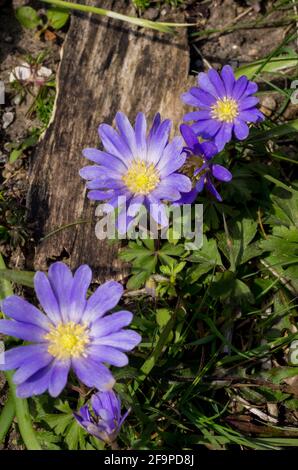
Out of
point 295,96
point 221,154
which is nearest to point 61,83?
point 221,154

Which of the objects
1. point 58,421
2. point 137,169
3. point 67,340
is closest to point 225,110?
Answer: point 137,169

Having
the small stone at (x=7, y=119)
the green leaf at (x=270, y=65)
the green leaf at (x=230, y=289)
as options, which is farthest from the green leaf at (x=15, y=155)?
the green leaf at (x=230, y=289)

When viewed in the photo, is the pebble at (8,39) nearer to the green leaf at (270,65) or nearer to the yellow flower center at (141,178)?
the green leaf at (270,65)

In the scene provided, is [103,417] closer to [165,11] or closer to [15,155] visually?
[15,155]

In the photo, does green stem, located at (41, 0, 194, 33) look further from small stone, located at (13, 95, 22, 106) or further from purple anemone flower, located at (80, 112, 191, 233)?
purple anemone flower, located at (80, 112, 191, 233)

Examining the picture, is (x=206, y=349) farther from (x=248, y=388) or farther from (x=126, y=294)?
(x=126, y=294)
